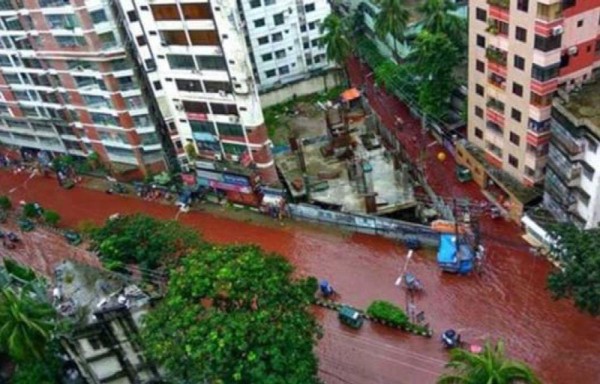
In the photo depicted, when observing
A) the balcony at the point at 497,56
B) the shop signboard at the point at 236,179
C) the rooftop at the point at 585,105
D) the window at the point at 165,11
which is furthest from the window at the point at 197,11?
the rooftop at the point at 585,105

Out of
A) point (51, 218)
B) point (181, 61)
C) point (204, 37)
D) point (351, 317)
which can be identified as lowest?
point (351, 317)

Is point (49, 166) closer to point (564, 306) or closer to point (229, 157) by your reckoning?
point (229, 157)

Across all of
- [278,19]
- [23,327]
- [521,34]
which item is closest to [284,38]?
[278,19]

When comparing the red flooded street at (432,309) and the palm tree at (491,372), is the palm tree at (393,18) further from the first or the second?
the palm tree at (491,372)

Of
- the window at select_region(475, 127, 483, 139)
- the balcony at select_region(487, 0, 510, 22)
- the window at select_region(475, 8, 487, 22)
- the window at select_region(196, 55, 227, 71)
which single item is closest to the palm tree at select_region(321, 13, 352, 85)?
the window at select_region(196, 55, 227, 71)

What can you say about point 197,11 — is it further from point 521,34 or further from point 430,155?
point 430,155

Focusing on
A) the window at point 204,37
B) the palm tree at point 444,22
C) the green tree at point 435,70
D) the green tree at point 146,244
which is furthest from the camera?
the palm tree at point 444,22
